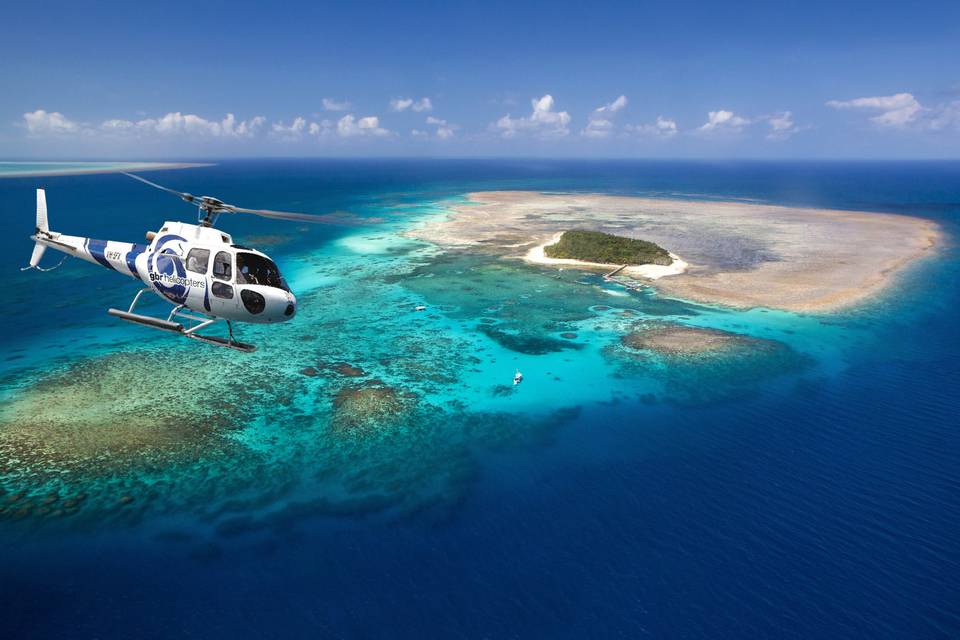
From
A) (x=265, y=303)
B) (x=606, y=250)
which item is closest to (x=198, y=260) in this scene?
(x=265, y=303)

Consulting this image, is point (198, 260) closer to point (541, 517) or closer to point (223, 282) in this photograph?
point (223, 282)

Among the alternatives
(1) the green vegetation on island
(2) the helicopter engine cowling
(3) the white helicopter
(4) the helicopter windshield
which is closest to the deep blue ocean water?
(2) the helicopter engine cowling

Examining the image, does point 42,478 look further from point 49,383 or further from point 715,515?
point 715,515

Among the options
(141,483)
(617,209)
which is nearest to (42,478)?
(141,483)

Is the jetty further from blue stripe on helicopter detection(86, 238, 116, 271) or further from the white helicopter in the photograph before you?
blue stripe on helicopter detection(86, 238, 116, 271)

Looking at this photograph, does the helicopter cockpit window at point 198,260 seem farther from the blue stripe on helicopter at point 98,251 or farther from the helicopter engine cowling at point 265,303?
the blue stripe on helicopter at point 98,251
